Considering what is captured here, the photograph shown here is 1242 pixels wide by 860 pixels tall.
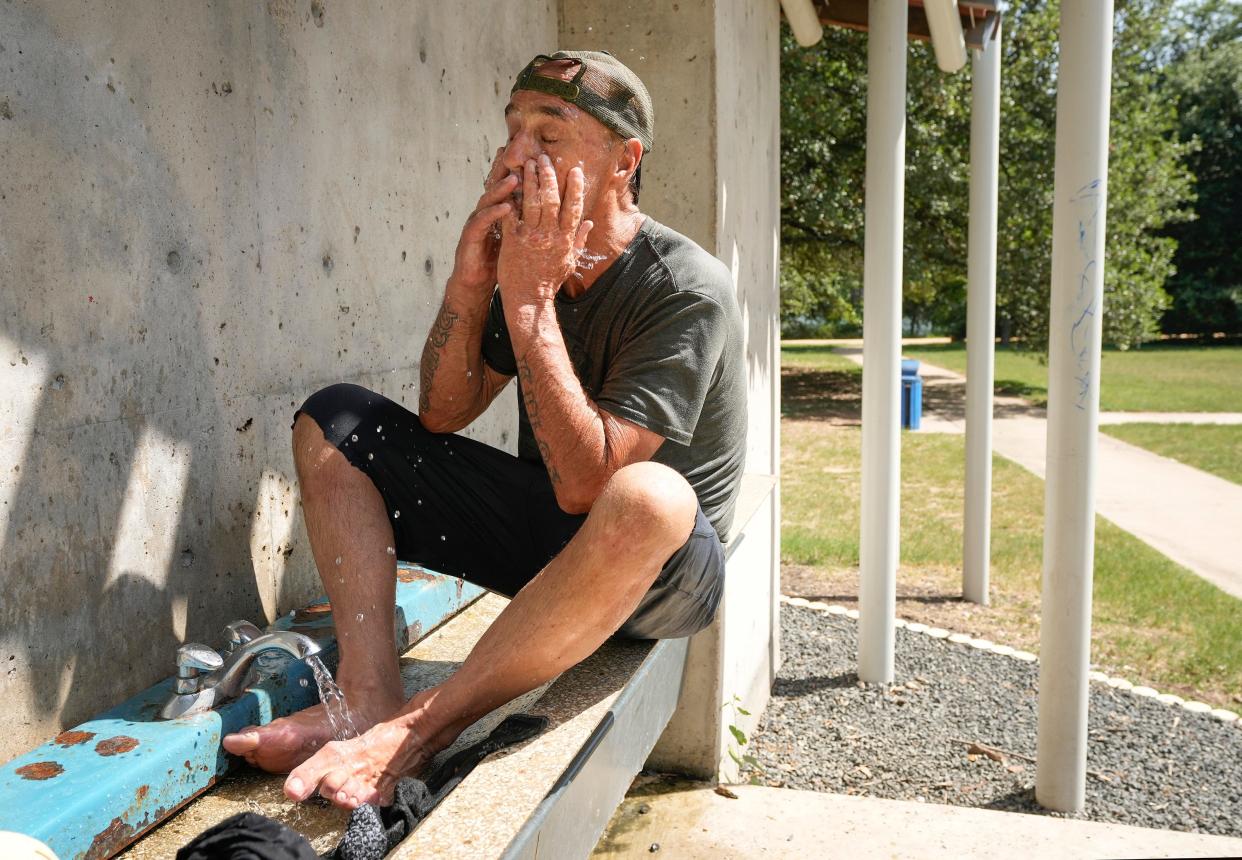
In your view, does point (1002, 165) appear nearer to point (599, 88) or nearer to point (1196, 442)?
point (1196, 442)

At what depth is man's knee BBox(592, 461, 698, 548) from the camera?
1.93 metres

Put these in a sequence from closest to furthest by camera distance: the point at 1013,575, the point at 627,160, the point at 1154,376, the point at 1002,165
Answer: the point at 627,160
the point at 1013,575
the point at 1002,165
the point at 1154,376

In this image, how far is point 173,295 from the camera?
2195mm

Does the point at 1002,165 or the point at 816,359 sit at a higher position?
the point at 1002,165

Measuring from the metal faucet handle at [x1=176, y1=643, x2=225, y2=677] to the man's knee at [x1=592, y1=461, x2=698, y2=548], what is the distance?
2.47 ft

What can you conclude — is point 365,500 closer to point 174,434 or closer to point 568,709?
point 174,434

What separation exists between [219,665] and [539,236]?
990 millimetres

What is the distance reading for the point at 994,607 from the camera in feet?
21.0

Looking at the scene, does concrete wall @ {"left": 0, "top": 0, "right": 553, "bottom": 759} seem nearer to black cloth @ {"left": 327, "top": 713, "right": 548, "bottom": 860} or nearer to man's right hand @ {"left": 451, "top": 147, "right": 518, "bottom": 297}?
man's right hand @ {"left": 451, "top": 147, "right": 518, "bottom": 297}

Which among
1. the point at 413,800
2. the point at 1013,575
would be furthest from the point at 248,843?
the point at 1013,575

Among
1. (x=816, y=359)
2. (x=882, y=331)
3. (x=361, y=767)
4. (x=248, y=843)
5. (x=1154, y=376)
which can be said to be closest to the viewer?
(x=248, y=843)

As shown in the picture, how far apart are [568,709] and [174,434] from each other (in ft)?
3.18

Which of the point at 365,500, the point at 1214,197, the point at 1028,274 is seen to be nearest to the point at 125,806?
the point at 365,500

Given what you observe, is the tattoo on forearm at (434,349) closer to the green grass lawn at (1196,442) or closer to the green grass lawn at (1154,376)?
the green grass lawn at (1196,442)
